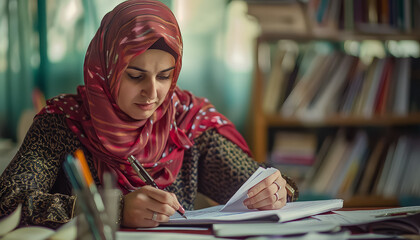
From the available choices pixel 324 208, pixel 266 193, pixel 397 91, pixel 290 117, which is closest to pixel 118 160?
pixel 266 193

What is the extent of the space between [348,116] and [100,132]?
1.37 m

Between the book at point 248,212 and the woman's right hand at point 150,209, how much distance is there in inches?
0.9

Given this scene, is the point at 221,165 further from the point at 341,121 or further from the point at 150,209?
→ the point at 341,121

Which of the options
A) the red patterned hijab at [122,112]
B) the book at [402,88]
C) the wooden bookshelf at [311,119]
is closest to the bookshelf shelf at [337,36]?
the wooden bookshelf at [311,119]

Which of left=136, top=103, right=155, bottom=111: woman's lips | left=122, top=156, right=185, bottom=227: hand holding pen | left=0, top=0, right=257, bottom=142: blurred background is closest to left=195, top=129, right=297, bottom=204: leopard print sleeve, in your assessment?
left=136, top=103, right=155, bottom=111: woman's lips

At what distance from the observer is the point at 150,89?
1.02 meters

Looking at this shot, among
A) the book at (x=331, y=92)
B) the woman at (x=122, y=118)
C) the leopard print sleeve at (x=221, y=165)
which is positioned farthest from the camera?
the book at (x=331, y=92)

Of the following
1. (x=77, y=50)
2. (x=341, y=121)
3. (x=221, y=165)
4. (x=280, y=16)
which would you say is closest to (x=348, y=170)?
(x=341, y=121)

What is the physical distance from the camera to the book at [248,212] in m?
0.74

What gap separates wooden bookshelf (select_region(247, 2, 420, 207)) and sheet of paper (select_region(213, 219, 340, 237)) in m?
1.26

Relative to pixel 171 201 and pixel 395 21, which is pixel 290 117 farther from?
pixel 171 201

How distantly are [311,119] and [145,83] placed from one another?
1203mm

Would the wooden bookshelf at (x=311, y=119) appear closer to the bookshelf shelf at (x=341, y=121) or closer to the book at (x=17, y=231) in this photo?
the bookshelf shelf at (x=341, y=121)

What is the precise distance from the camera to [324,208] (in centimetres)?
83
